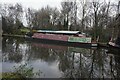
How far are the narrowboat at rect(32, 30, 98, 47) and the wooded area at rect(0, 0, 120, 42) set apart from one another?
92.6 inches

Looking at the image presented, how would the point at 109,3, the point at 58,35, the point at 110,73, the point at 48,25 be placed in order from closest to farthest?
the point at 110,73
the point at 109,3
the point at 58,35
the point at 48,25

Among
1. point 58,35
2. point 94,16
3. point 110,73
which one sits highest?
point 94,16

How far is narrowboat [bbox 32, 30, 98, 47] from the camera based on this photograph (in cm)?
2888

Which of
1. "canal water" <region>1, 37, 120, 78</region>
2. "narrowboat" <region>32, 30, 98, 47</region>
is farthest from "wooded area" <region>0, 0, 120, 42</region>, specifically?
"canal water" <region>1, 37, 120, 78</region>

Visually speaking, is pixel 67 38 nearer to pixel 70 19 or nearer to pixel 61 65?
pixel 70 19

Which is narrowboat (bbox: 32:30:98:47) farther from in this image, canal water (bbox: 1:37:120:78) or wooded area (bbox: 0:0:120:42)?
canal water (bbox: 1:37:120:78)

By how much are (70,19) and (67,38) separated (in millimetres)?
8762

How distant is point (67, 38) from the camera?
32.3m

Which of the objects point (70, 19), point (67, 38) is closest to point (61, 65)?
point (67, 38)

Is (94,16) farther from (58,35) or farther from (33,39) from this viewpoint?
(33,39)

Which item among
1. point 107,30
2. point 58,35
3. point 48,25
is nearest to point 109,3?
point 107,30

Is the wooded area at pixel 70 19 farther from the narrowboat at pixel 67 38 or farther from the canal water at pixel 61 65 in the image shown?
the canal water at pixel 61 65

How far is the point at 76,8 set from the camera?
3944 cm

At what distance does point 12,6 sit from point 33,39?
13.0 metres
